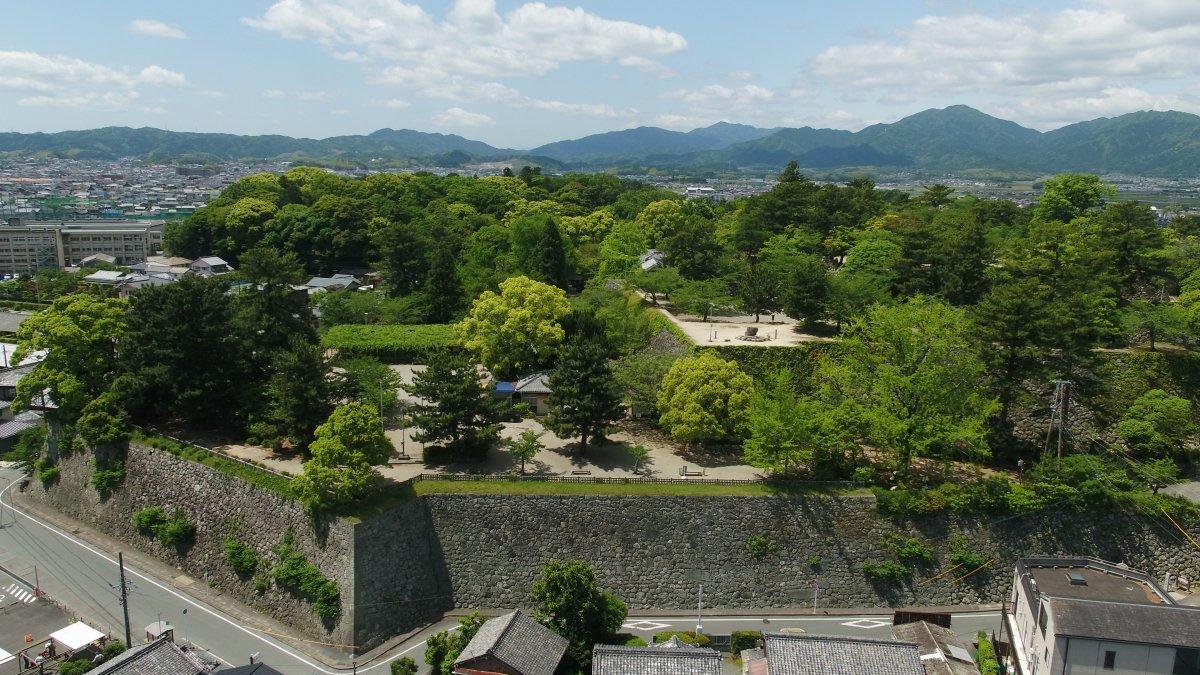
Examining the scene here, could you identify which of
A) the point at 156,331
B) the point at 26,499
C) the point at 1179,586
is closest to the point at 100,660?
the point at 156,331

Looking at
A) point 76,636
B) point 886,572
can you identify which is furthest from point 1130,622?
point 76,636

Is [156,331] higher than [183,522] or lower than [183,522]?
higher

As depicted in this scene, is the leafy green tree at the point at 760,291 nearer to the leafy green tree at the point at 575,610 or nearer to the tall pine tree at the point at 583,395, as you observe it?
the tall pine tree at the point at 583,395

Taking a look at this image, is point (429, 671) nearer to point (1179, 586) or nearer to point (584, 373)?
point (584, 373)

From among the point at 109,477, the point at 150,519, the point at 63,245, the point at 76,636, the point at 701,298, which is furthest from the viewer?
the point at 63,245

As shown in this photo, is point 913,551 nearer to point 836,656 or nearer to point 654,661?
point 836,656

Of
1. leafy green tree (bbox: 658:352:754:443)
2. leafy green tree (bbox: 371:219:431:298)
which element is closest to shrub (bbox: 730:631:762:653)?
leafy green tree (bbox: 658:352:754:443)

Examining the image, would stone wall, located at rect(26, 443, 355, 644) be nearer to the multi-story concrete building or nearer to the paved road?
the paved road
